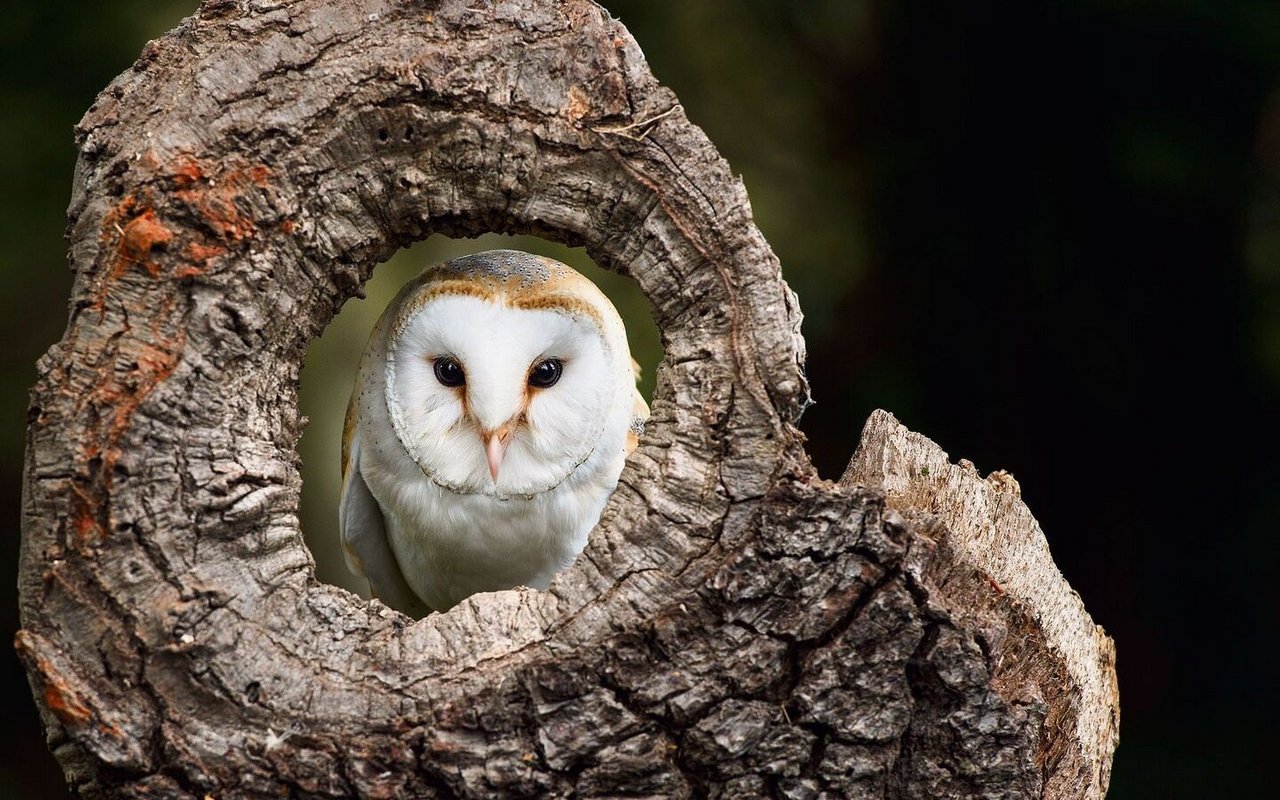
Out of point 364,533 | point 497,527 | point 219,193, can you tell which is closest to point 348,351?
point 364,533

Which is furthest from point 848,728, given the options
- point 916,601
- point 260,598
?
point 260,598

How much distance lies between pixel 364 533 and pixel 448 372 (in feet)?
1.77

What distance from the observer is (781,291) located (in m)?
1.60

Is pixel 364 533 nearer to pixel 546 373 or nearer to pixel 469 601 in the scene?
pixel 546 373

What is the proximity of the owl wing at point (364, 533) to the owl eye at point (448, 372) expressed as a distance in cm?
31

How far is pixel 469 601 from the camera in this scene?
160 centimetres

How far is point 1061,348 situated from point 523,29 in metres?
2.21

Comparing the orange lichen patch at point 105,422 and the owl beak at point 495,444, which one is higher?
the owl beak at point 495,444

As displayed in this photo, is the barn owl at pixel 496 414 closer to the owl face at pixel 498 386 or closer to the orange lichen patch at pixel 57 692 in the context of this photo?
the owl face at pixel 498 386

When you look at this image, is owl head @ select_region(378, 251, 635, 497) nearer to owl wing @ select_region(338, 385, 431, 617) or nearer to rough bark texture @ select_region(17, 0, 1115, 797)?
owl wing @ select_region(338, 385, 431, 617)

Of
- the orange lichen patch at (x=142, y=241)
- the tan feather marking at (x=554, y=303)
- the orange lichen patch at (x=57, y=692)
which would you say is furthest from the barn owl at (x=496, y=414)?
the orange lichen patch at (x=57, y=692)

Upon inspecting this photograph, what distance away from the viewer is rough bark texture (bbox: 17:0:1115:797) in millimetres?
1531

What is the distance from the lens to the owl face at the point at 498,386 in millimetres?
2016

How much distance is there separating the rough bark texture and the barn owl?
1.38ft
